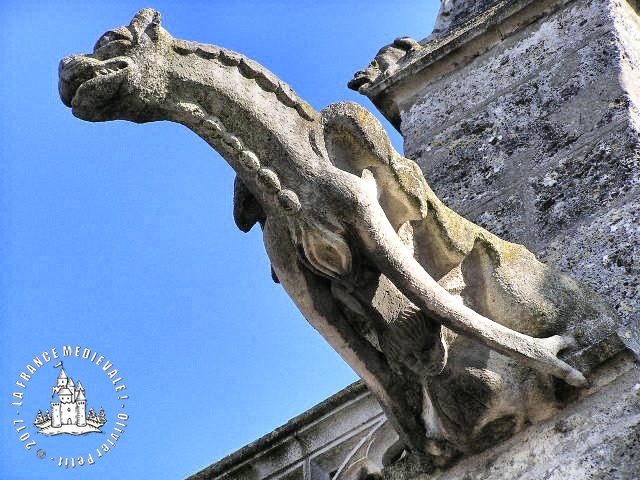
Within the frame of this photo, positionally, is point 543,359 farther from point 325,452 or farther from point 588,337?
point 325,452

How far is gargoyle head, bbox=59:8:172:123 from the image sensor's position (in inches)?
142

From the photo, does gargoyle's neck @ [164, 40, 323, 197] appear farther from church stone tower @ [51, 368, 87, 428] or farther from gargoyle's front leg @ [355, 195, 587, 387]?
church stone tower @ [51, 368, 87, 428]

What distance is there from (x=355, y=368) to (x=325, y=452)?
123cm

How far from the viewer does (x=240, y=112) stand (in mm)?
3598

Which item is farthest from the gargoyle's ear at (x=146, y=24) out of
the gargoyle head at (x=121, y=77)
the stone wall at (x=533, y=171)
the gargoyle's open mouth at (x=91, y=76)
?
the stone wall at (x=533, y=171)

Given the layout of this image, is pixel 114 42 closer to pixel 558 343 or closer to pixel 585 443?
pixel 558 343

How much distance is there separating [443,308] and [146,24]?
118cm

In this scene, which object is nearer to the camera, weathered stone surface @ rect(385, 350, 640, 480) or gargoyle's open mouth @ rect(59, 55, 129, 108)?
weathered stone surface @ rect(385, 350, 640, 480)

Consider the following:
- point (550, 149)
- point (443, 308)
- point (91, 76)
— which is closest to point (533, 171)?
point (550, 149)

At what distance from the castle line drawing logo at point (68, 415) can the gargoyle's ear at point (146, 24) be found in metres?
3.40

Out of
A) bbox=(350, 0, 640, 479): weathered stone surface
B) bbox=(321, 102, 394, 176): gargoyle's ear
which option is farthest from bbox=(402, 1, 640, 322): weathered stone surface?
bbox=(321, 102, 394, 176): gargoyle's ear

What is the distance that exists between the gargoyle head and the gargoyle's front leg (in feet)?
2.20

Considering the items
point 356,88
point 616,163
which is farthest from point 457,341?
point 356,88

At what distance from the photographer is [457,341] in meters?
3.71
